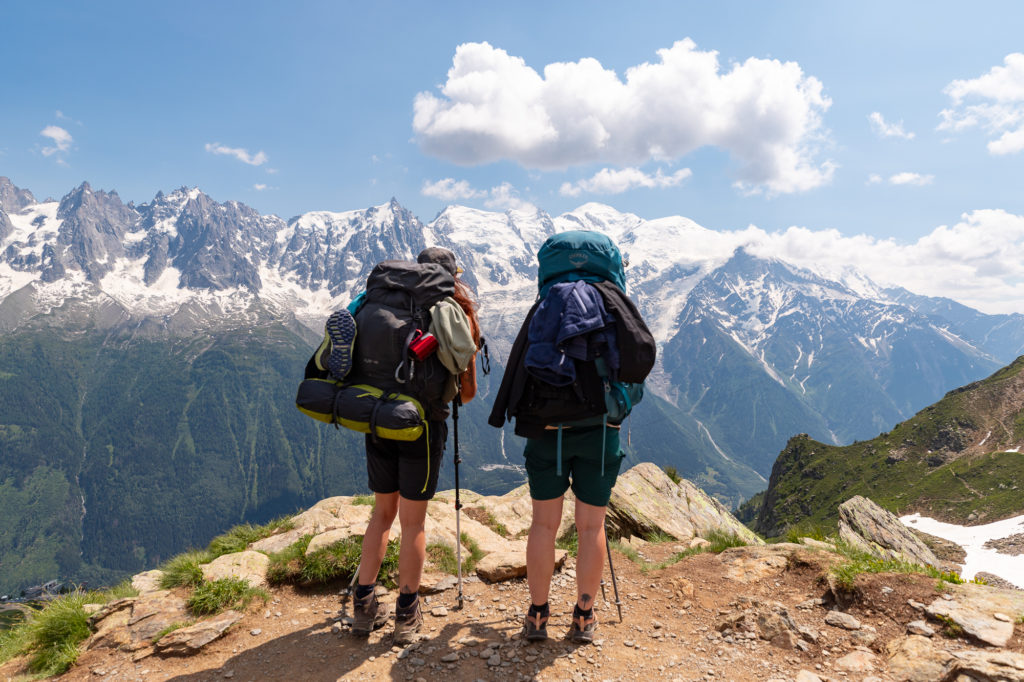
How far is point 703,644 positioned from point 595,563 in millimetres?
1861

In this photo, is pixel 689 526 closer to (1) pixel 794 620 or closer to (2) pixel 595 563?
(1) pixel 794 620

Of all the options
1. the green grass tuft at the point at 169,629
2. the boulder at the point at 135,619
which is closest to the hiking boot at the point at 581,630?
the green grass tuft at the point at 169,629

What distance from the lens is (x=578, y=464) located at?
6008 mm

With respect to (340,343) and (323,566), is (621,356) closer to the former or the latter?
(340,343)

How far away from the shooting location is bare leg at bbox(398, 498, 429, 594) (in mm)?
6281

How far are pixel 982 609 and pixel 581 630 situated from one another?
478cm

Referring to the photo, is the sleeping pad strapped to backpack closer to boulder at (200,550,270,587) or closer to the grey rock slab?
boulder at (200,550,270,587)

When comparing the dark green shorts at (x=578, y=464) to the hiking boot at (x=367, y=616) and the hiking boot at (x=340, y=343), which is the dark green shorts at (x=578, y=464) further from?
the hiking boot at (x=367, y=616)

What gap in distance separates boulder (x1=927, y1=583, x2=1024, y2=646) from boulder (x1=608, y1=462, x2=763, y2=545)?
511 centimetres

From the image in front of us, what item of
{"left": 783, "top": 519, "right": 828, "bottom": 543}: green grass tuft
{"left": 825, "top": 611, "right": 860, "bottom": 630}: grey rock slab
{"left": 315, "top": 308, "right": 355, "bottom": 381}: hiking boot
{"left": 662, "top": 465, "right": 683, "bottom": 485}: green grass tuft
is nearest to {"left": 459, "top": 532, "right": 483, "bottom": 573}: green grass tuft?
{"left": 315, "top": 308, "right": 355, "bottom": 381}: hiking boot

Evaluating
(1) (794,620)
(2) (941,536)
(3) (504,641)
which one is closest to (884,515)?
(1) (794,620)

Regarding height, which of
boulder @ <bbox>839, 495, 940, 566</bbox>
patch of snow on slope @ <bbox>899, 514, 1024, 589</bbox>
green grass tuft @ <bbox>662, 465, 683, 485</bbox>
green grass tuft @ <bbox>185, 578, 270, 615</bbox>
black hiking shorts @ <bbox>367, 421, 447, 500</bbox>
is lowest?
patch of snow on slope @ <bbox>899, 514, 1024, 589</bbox>

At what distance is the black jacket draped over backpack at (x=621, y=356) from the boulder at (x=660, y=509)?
8.06 meters

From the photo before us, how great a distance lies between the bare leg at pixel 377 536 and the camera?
21.3 ft
